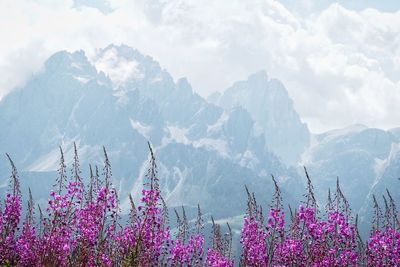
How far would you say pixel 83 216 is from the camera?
13.1 metres

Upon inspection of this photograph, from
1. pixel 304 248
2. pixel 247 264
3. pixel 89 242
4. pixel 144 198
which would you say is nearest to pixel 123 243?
pixel 89 242

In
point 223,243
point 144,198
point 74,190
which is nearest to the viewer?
point 144,198

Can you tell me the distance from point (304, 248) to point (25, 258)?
7160 millimetres

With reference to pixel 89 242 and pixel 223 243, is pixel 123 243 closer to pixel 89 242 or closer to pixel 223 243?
pixel 89 242

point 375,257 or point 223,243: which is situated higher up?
point 223,243

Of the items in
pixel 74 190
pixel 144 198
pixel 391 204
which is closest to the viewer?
pixel 144 198

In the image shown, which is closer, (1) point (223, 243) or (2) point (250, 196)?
(2) point (250, 196)

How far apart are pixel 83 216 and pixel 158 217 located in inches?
96.4

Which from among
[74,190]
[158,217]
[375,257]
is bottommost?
[375,257]

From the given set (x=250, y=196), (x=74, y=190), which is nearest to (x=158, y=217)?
(x=74, y=190)

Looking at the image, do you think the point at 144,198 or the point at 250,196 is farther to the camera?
the point at 250,196

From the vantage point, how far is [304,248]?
42.7ft

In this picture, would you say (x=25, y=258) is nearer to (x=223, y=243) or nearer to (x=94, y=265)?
(x=94, y=265)

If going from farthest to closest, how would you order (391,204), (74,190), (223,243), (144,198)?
1. (223,243)
2. (391,204)
3. (74,190)
4. (144,198)
